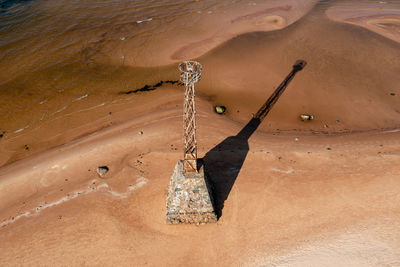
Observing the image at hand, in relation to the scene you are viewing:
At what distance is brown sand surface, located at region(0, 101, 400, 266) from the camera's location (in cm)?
1727

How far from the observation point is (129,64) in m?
38.0

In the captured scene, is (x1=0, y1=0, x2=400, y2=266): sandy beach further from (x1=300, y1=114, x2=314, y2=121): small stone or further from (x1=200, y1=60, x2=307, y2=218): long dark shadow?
(x1=300, y1=114, x2=314, y2=121): small stone

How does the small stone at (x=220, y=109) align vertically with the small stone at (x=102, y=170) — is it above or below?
above

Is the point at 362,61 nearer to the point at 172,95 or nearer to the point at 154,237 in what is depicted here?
the point at 172,95

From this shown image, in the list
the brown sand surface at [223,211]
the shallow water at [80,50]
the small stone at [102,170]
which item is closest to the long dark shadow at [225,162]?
the brown sand surface at [223,211]

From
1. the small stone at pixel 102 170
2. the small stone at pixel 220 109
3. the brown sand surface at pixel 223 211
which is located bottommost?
the brown sand surface at pixel 223 211

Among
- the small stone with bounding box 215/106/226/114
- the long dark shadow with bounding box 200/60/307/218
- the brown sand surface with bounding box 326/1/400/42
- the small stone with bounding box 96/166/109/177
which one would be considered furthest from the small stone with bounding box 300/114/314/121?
the brown sand surface with bounding box 326/1/400/42

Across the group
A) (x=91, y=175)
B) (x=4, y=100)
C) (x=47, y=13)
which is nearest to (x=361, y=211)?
(x=91, y=175)

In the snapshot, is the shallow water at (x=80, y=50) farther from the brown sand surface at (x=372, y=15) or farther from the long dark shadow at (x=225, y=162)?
the long dark shadow at (x=225, y=162)

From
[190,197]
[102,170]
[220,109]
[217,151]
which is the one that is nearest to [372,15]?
[220,109]

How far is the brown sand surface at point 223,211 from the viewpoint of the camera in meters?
17.3

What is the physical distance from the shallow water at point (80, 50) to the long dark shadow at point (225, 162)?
34.6 ft

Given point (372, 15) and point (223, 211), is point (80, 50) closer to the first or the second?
point (223, 211)

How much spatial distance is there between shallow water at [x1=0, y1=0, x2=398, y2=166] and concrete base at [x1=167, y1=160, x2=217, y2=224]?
657 inches
